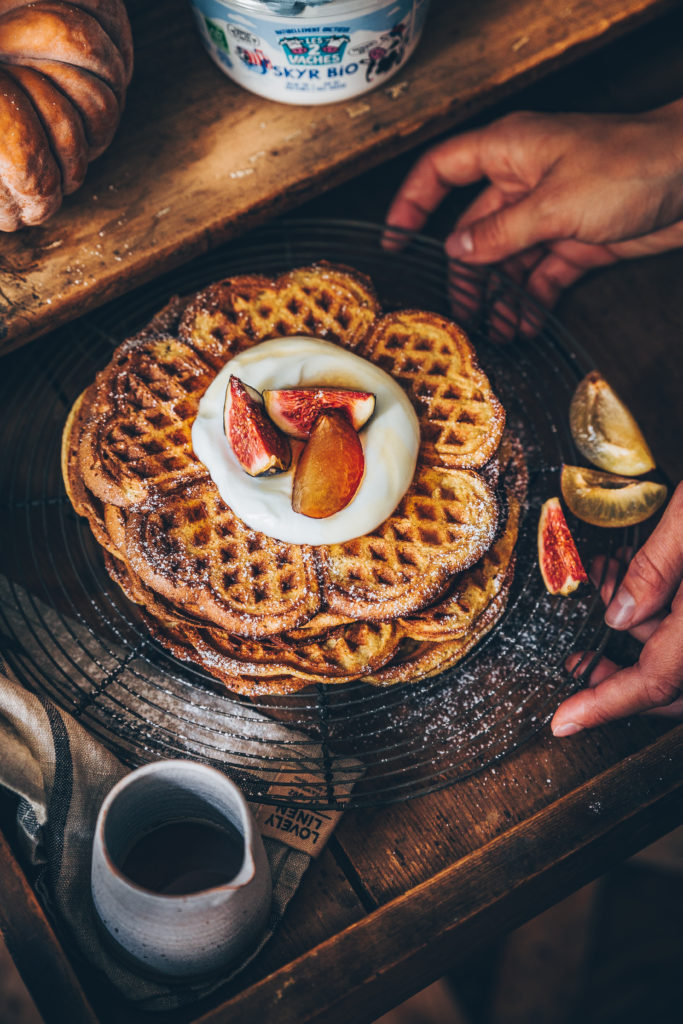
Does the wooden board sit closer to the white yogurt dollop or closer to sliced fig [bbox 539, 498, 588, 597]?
the white yogurt dollop

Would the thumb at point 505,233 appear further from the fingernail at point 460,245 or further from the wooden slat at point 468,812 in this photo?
the wooden slat at point 468,812

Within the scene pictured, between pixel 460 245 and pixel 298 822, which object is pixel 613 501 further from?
pixel 298 822

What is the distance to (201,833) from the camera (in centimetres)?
205

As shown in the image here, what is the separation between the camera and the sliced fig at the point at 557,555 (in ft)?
7.45

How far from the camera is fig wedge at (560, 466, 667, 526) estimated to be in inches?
93.4

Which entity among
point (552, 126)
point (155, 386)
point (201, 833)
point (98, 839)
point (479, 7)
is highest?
point (479, 7)

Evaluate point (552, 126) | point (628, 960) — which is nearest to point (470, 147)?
point (552, 126)

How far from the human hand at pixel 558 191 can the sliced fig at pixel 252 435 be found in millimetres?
1093

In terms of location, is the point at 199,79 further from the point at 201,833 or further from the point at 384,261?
the point at 201,833

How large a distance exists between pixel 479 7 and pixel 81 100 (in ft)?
5.06

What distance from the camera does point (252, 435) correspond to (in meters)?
1.89

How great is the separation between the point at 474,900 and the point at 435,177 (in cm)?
249

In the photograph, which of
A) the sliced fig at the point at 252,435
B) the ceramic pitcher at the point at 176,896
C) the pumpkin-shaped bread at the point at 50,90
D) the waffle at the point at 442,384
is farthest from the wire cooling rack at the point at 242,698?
the sliced fig at the point at 252,435

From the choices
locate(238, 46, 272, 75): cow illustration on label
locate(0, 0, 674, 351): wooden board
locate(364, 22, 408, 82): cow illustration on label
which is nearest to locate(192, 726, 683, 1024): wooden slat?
locate(0, 0, 674, 351): wooden board
